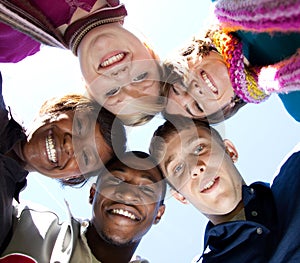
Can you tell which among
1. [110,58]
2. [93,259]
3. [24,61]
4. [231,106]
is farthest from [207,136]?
[24,61]

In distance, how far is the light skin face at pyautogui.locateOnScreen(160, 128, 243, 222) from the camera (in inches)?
49.6

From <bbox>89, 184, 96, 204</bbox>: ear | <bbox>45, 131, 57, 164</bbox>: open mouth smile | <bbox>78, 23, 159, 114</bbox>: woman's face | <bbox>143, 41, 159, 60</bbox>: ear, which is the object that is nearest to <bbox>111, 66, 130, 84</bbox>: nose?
<bbox>78, 23, 159, 114</bbox>: woman's face

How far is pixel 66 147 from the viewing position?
51.7 inches

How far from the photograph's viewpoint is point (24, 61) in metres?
1.36

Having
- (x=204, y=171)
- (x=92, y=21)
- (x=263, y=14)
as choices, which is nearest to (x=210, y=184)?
(x=204, y=171)

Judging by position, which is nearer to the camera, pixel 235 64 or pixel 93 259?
pixel 235 64

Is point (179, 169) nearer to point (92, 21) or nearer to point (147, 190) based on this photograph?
point (147, 190)

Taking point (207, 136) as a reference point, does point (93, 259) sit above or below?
below

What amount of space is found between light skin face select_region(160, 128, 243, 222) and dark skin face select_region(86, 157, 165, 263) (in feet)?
0.29

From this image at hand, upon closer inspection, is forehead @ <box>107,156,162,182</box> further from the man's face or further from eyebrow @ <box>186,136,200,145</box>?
eyebrow @ <box>186,136,200,145</box>

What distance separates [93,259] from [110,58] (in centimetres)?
62

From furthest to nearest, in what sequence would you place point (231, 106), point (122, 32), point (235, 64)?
point (231, 106) → point (122, 32) → point (235, 64)

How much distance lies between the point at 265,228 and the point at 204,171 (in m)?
0.28

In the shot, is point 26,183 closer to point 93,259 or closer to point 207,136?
point 93,259
